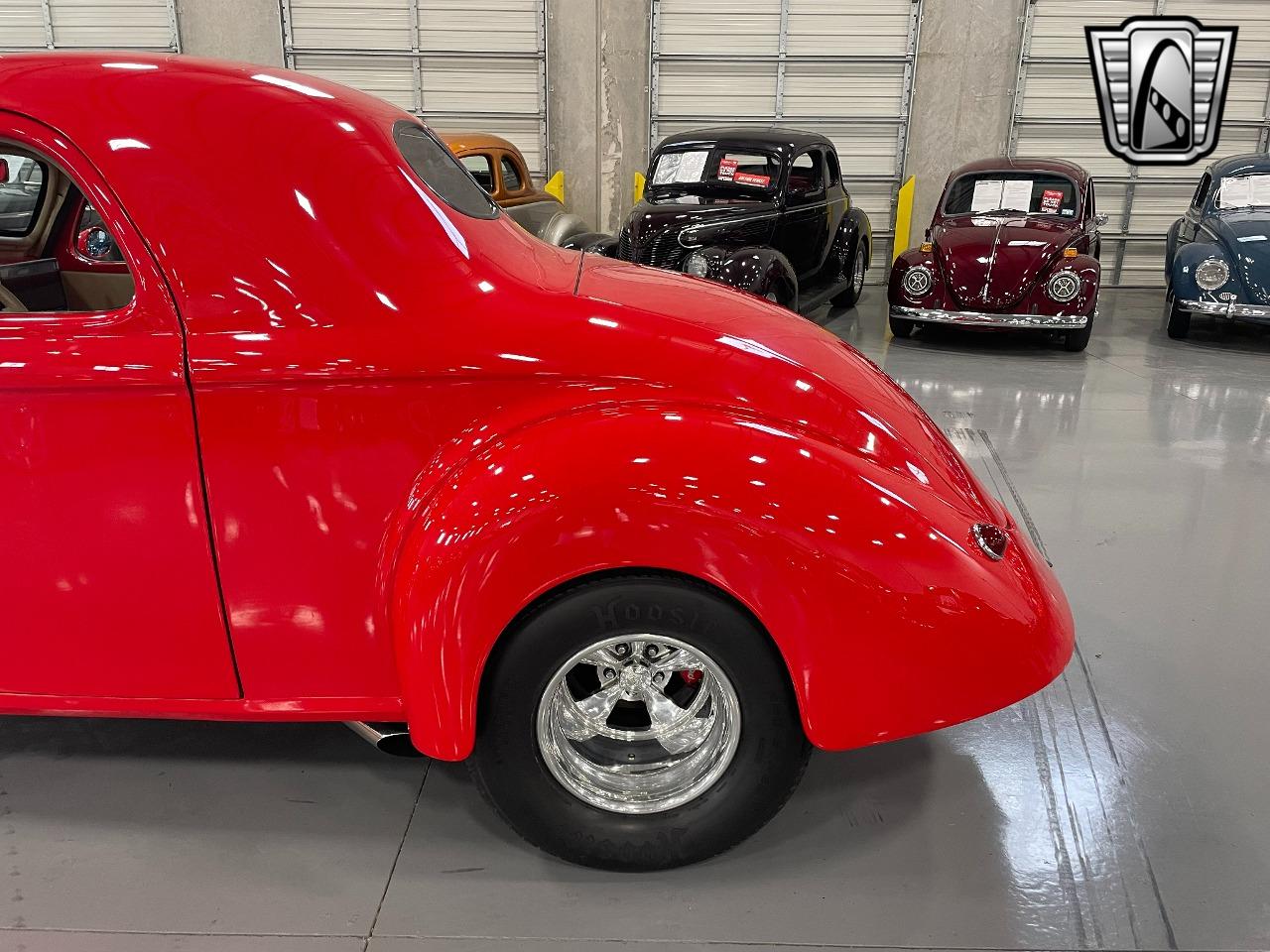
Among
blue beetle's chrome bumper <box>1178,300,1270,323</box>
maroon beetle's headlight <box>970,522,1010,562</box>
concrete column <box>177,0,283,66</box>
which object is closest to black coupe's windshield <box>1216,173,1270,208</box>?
blue beetle's chrome bumper <box>1178,300,1270,323</box>

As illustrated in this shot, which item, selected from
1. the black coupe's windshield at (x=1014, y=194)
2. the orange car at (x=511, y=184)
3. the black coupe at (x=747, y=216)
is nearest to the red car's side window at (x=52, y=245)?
the black coupe at (x=747, y=216)

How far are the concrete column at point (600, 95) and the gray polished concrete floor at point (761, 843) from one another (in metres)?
9.52

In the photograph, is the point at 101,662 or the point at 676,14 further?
the point at 676,14

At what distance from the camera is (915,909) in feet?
6.44

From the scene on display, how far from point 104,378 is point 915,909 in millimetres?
1946

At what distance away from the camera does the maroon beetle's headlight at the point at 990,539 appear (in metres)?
1.98

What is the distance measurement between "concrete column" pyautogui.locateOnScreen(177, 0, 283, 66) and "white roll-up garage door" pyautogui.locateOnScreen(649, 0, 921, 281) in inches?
181

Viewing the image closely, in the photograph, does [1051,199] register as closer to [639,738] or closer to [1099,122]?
[1099,122]

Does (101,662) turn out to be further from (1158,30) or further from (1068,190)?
(1158,30)

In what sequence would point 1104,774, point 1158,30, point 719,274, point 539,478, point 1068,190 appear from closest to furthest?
point 539,478 → point 1104,774 → point 719,274 → point 1068,190 → point 1158,30

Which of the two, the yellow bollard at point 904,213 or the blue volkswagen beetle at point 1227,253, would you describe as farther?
the yellow bollard at point 904,213

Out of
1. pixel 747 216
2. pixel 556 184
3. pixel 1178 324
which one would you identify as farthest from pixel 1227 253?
pixel 556 184

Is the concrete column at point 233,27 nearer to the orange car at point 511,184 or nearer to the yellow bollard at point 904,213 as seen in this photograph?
the orange car at point 511,184

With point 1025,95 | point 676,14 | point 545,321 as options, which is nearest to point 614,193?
point 676,14
